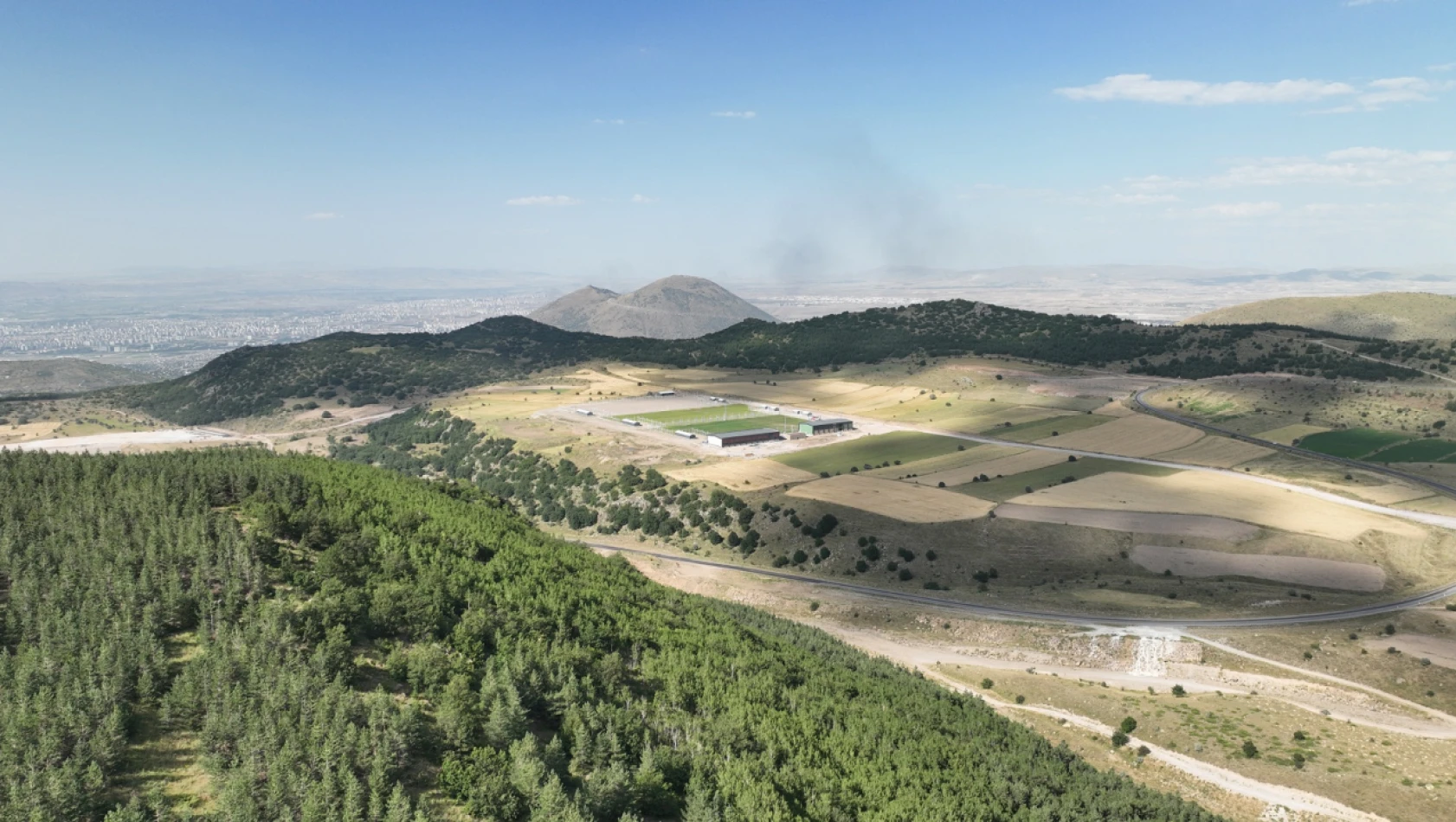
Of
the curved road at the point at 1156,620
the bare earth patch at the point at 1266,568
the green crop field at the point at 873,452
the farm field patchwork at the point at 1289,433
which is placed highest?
the farm field patchwork at the point at 1289,433

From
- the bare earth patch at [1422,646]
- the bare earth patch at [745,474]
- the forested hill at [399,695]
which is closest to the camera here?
the forested hill at [399,695]

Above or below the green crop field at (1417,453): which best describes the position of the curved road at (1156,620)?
below

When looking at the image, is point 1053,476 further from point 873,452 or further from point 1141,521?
point 873,452

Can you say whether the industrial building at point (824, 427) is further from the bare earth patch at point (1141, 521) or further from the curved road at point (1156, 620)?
the curved road at point (1156, 620)

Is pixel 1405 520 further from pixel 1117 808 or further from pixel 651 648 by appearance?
pixel 651 648

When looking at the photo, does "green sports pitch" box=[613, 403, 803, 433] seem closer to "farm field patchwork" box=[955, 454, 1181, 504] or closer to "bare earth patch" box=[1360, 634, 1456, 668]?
"farm field patchwork" box=[955, 454, 1181, 504]

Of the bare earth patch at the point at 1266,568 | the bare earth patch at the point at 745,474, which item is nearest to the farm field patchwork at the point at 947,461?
the bare earth patch at the point at 745,474

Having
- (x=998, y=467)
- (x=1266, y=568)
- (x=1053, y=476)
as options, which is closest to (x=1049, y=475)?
(x=1053, y=476)

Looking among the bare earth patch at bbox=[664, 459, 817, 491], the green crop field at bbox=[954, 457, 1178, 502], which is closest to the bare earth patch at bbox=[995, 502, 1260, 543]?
the green crop field at bbox=[954, 457, 1178, 502]
